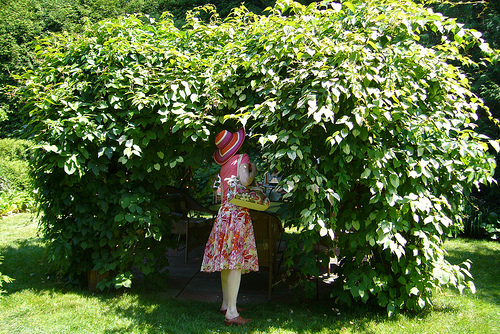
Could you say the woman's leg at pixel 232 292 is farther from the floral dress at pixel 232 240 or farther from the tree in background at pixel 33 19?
the tree in background at pixel 33 19

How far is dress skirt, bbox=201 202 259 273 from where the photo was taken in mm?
3248

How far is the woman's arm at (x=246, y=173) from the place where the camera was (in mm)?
3217

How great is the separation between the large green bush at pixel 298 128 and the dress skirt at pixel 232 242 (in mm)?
383

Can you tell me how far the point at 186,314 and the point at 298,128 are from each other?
1934mm

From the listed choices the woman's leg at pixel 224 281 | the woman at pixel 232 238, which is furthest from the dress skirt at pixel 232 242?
the woman's leg at pixel 224 281

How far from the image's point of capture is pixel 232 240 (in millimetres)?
3260

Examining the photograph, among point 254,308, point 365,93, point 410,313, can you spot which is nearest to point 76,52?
point 365,93

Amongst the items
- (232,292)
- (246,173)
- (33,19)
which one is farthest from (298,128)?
(33,19)

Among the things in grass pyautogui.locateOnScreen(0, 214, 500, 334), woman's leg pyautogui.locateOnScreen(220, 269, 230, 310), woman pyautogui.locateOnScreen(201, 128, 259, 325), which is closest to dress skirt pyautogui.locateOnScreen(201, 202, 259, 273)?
woman pyautogui.locateOnScreen(201, 128, 259, 325)

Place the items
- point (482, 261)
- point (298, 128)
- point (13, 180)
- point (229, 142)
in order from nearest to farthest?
1. point (298, 128)
2. point (229, 142)
3. point (482, 261)
4. point (13, 180)

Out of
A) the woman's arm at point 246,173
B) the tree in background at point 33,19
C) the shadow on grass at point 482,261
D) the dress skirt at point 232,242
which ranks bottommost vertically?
the shadow on grass at point 482,261

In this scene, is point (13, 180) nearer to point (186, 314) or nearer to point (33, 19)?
point (186, 314)

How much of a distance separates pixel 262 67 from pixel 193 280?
8.87 ft

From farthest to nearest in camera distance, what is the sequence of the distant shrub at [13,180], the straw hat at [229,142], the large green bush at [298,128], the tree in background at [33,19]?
the tree in background at [33,19] → the distant shrub at [13,180] → the straw hat at [229,142] → the large green bush at [298,128]
